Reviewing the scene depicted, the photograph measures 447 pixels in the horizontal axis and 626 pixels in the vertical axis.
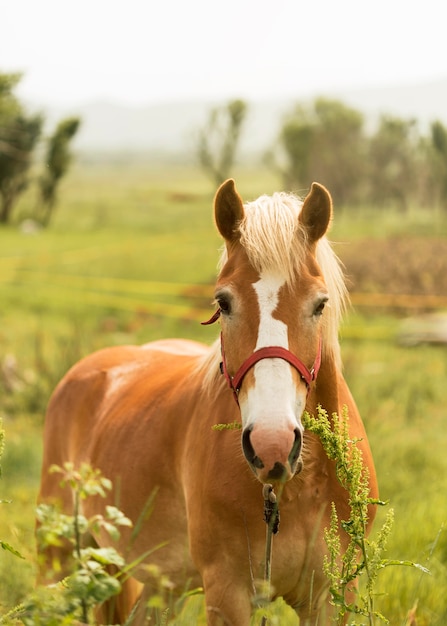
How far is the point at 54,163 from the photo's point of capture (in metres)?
14.7

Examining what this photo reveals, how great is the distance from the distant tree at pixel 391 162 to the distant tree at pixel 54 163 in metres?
7.93

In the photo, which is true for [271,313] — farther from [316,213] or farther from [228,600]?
[228,600]

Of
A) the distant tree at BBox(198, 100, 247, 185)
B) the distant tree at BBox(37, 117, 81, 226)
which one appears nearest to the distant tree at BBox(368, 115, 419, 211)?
the distant tree at BBox(198, 100, 247, 185)

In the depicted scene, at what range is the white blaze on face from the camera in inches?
84.4

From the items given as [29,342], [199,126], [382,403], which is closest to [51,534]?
[382,403]

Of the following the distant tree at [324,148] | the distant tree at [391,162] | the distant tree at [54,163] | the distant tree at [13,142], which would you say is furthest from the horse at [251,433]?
the distant tree at [391,162]

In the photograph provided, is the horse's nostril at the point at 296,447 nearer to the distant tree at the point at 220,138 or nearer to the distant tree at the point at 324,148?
the distant tree at the point at 324,148

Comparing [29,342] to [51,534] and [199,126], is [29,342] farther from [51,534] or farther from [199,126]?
[51,534]

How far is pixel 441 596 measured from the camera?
389cm

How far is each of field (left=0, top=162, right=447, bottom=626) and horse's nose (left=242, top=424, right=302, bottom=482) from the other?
1.83ft

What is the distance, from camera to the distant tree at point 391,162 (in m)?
19.2

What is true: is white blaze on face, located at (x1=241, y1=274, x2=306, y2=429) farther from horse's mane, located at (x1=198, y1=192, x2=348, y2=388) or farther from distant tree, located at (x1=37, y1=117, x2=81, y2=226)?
distant tree, located at (x1=37, y1=117, x2=81, y2=226)

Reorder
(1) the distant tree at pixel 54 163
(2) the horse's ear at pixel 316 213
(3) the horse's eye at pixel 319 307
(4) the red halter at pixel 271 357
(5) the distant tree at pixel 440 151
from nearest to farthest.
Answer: (4) the red halter at pixel 271 357 < (3) the horse's eye at pixel 319 307 < (2) the horse's ear at pixel 316 213 < (1) the distant tree at pixel 54 163 < (5) the distant tree at pixel 440 151

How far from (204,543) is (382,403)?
648 cm
